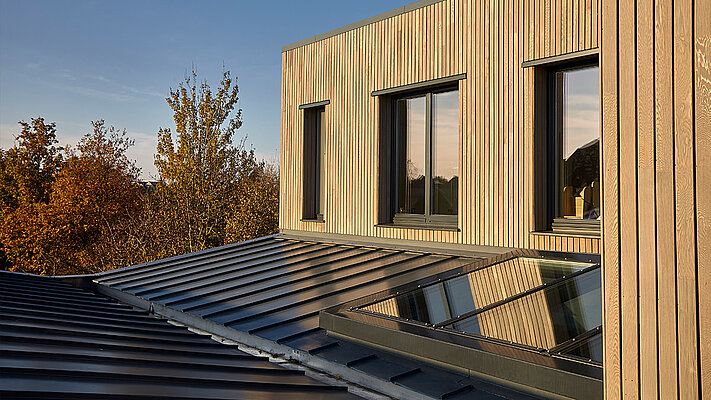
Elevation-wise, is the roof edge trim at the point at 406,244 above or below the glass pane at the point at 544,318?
above

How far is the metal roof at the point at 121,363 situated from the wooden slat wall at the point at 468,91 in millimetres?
3802

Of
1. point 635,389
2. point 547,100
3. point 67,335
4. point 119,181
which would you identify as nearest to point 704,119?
point 635,389

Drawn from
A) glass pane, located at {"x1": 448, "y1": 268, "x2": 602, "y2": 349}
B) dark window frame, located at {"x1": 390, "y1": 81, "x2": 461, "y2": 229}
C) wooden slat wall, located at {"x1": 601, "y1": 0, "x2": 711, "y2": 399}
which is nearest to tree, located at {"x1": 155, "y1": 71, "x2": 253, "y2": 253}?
dark window frame, located at {"x1": 390, "y1": 81, "x2": 461, "y2": 229}

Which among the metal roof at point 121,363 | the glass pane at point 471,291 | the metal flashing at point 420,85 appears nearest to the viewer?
the metal roof at point 121,363

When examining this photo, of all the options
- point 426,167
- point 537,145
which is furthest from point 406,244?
point 537,145

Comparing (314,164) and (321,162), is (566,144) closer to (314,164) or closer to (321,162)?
(321,162)

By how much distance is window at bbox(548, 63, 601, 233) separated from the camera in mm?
6797

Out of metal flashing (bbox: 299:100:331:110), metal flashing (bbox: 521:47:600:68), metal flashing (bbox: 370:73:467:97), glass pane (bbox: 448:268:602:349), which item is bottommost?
glass pane (bbox: 448:268:602:349)

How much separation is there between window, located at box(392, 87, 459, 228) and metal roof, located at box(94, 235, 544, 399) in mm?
730

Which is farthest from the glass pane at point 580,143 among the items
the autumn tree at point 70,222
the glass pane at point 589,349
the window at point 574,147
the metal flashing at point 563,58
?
the autumn tree at point 70,222

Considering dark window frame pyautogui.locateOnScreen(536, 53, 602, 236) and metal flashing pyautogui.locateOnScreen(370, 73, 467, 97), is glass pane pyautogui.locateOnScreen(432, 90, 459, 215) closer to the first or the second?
metal flashing pyautogui.locateOnScreen(370, 73, 467, 97)

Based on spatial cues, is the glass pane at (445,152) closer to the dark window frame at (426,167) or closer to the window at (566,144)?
the dark window frame at (426,167)

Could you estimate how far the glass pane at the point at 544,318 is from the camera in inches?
153

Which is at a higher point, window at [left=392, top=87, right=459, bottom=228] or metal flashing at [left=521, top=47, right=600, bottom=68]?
metal flashing at [left=521, top=47, right=600, bottom=68]
